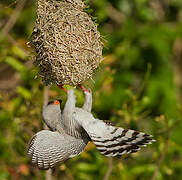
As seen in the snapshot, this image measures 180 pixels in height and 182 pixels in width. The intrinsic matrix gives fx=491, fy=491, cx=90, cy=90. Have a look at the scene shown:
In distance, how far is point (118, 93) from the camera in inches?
169

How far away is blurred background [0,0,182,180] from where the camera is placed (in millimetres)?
3623

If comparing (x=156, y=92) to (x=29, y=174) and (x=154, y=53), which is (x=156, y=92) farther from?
(x=29, y=174)

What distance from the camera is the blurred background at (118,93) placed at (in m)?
3.62

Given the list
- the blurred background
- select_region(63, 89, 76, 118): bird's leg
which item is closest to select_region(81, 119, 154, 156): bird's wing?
select_region(63, 89, 76, 118): bird's leg

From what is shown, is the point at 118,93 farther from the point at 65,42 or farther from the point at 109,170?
the point at 65,42

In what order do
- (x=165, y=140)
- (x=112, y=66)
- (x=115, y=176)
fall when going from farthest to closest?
1. (x=112, y=66)
2. (x=115, y=176)
3. (x=165, y=140)

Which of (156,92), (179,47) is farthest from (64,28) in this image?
(179,47)

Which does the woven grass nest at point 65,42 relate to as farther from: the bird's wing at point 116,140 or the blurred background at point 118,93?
the blurred background at point 118,93

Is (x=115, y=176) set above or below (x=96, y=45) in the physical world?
below

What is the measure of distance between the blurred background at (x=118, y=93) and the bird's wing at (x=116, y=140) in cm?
78

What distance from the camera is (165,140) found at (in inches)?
144

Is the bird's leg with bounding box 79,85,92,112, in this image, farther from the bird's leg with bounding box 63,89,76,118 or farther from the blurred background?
the blurred background

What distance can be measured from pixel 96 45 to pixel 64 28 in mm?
182

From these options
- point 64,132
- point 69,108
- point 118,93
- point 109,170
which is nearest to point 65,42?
point 69,108
